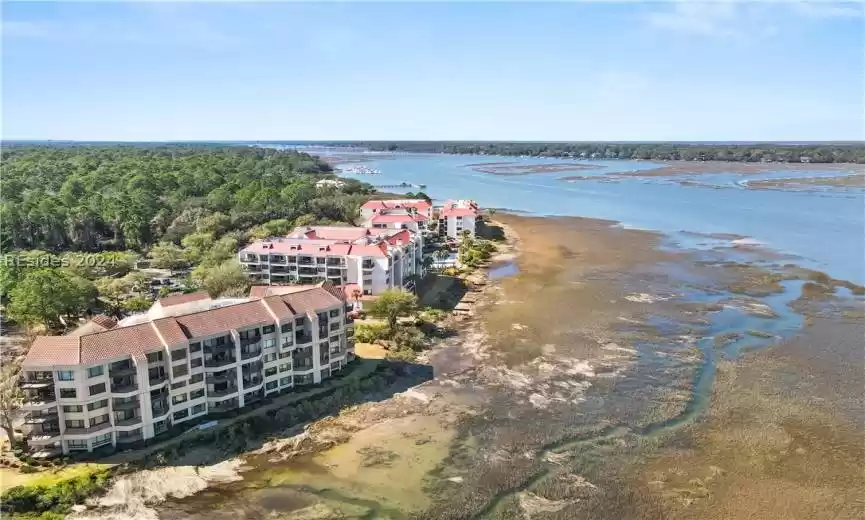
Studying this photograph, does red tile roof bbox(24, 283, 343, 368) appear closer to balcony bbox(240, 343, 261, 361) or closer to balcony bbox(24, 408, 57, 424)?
balcony bbox(240, 343, 261, 361)

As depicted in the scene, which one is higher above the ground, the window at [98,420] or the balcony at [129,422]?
the window at [98,420]

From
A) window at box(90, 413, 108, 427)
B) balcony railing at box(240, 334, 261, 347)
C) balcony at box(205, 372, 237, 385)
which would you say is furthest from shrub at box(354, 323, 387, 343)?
window at box(90, 413, 108, 427)

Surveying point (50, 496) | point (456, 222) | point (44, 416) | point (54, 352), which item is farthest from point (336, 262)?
point (456, 222)

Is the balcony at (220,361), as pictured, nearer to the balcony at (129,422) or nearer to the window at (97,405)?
the balcony at (129,422)

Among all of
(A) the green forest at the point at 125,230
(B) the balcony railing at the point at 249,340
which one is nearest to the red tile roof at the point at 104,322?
(B) the balcony railing at the point at 249,340

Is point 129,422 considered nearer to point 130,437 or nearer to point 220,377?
point 130,437

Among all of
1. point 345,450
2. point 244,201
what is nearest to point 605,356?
point 345,450
